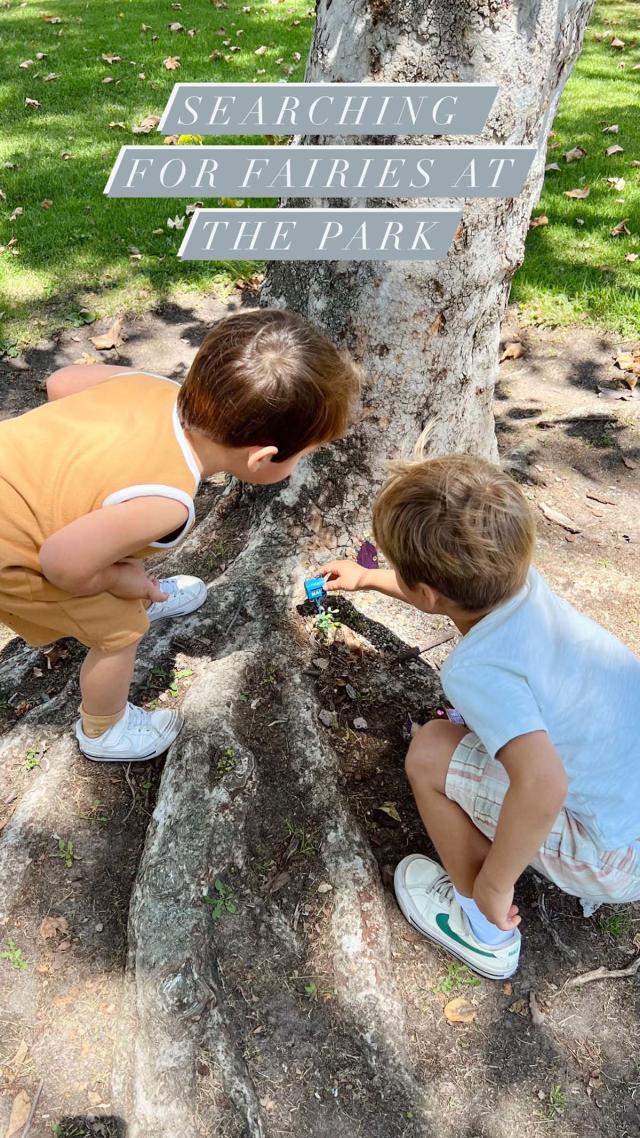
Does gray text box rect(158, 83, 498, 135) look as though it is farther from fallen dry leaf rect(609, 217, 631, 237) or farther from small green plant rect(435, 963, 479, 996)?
fallen dry leaf rect(609, 217, 631, 237)

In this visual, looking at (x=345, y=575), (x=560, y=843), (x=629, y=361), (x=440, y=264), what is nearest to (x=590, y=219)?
(x=629, y=361)

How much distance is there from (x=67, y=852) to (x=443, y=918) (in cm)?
108

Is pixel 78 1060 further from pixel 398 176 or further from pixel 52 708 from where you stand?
pixel 398 176

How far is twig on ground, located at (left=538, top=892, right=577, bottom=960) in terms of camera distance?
217 centimetres

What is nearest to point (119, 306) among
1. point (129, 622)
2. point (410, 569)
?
point (129, 622)

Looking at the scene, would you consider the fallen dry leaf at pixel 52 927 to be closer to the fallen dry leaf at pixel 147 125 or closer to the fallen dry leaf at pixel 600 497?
the fallen dry leaf at pixel 600 497

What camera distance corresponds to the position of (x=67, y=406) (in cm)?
211

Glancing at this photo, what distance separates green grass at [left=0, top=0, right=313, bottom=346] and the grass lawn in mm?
14

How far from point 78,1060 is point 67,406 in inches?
65.5

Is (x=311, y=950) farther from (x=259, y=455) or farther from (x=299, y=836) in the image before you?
(x=259, y=455)

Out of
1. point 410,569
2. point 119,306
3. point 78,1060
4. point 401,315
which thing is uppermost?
point 401,315

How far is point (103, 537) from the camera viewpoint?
194 centimetres

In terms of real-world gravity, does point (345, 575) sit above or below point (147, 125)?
below

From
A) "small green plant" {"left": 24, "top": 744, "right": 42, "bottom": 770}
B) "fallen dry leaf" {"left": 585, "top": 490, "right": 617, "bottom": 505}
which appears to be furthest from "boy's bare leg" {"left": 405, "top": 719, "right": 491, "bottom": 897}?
"fallen dry leaf" {"left": 585, "top": 490, "right": 617, "bottom": 505}
